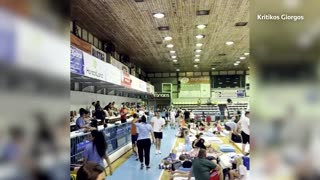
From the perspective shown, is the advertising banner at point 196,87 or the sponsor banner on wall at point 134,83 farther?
the advertising banner at point 196,87

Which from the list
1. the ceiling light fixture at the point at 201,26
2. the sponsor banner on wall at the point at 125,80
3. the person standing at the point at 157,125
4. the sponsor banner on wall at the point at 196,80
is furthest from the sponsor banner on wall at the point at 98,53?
the sponsor banner on wall at the point at 196,80

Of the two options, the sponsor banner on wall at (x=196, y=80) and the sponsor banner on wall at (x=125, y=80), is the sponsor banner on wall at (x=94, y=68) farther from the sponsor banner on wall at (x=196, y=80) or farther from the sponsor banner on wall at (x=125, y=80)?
the sponsor banner on wall at (x=196, y=80)

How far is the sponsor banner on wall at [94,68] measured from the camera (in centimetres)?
705

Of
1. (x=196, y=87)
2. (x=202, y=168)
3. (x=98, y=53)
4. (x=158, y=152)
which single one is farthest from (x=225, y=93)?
(x=202, y=168)

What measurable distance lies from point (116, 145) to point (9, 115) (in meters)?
9.40

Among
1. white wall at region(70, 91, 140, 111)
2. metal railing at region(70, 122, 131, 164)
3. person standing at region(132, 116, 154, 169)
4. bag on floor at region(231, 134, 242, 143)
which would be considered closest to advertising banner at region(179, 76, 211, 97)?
Result: white wall at region(70, 91, 140, 111)

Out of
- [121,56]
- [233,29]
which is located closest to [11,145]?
[233,29]

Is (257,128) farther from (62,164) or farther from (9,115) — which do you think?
(9,115)

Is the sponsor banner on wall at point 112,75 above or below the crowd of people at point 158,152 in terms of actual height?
above

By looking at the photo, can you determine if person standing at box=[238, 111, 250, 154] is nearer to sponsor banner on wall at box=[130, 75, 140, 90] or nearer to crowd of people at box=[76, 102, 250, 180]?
crowd of people at box=[76, 102, 250, 180]

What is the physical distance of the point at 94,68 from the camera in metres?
7.74

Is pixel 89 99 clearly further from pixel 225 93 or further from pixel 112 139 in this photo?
pixel 225 93

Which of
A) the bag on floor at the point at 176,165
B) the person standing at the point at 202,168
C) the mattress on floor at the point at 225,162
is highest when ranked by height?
the person standing at the point at 202,168

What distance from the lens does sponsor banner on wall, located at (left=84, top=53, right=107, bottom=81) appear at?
7.05 meters
